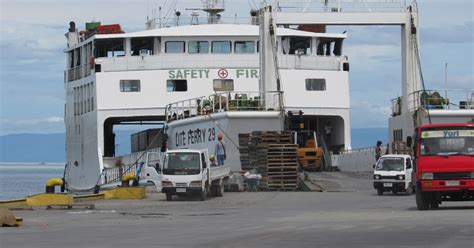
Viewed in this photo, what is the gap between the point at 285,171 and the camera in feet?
120

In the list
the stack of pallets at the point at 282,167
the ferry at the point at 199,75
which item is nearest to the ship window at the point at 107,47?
the ferry at the point at 199,75

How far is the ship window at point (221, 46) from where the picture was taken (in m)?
50.3

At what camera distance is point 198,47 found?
50188mm

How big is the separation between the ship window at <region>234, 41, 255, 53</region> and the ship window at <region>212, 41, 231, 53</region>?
383mm

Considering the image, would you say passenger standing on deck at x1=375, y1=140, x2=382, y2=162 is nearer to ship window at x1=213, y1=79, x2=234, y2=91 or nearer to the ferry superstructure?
the ferry superstructure

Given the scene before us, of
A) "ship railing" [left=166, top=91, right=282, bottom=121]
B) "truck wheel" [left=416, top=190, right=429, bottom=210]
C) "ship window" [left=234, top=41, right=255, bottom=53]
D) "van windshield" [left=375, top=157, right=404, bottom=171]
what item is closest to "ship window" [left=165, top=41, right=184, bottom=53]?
"ship window" [left=234, top=41, right=255, bottom=53]

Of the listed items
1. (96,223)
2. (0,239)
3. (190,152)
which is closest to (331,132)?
(190,152)

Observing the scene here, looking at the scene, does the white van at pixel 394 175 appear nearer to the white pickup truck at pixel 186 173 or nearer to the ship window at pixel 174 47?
the white pickup truck at pixel 186 173

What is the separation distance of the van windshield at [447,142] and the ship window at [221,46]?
84.1 feet

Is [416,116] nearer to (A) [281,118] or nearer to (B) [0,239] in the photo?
(A) [281,118]

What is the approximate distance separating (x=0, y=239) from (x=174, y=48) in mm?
33733

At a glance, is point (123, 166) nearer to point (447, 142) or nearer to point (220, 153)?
point (220, 153)

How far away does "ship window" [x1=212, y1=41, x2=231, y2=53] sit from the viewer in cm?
5028

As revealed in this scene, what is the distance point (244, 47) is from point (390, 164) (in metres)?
16.7
